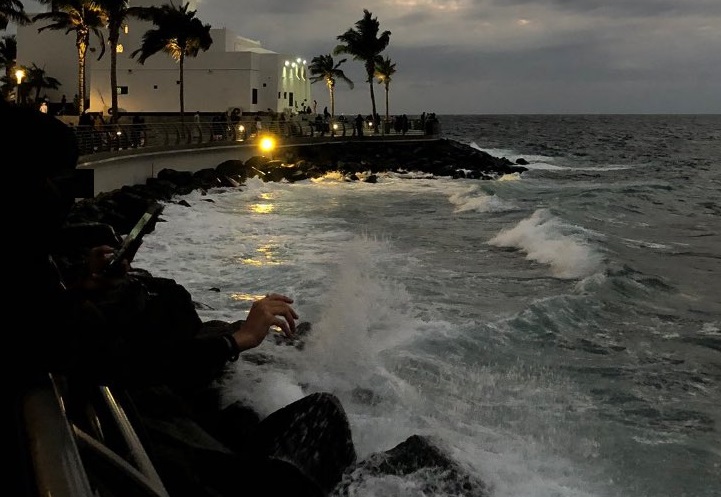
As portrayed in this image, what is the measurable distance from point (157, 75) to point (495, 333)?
4976cm

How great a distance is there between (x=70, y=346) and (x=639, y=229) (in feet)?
82.1

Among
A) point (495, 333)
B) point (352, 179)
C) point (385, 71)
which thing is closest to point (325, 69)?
point (385, 71)

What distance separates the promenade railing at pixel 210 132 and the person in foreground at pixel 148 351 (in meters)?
3.13

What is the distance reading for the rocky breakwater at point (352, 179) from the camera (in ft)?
17.1

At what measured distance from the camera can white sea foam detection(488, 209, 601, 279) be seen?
15.8 metres

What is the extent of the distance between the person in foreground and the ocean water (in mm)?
673

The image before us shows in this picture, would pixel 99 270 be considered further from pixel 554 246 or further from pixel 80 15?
pixel 80 15

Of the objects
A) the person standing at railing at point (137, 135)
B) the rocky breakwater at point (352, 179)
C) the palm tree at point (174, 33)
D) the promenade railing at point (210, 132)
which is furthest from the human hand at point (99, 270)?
the palm tree at point (174, 33)

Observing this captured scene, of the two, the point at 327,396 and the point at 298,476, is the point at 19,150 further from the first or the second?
the point at 327,396

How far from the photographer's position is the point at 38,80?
53.2 m

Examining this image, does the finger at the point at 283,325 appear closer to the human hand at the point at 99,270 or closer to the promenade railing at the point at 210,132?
the human hand at the point at 99,270

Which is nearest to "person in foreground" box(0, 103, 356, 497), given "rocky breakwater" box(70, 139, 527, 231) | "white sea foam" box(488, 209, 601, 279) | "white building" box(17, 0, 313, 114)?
"white sea foam" box(488, 209, 601, 279)

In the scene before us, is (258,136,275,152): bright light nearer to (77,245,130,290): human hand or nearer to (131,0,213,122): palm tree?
(131,0,213,122): palm tree

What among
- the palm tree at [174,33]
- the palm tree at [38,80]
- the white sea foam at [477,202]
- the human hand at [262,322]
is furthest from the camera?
the palm tree at [38,80]
